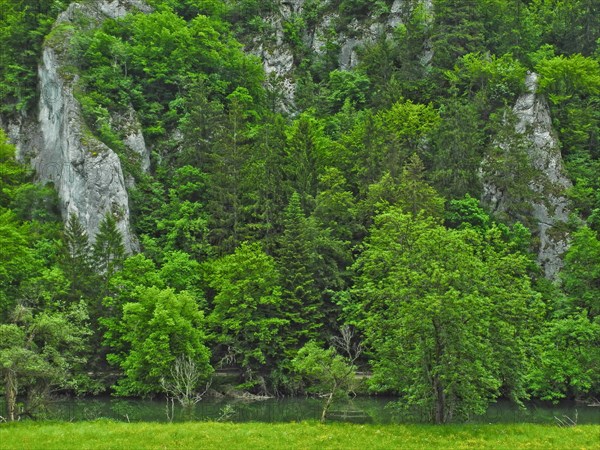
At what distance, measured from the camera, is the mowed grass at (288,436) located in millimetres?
18203

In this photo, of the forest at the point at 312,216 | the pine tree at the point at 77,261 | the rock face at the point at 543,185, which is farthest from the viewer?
the rock face at the point at 543,185

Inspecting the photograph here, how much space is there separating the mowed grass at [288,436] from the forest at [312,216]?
10.3 ft

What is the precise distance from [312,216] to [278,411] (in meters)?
21.3

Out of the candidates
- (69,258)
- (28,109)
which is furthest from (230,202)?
(28,109)

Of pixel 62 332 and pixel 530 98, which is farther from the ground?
pixel 530 98

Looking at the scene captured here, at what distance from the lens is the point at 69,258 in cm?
5091

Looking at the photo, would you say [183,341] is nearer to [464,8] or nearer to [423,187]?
[423,187]

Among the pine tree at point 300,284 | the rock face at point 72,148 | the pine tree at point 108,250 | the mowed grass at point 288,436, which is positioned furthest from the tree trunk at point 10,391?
the rock face at point 72,148

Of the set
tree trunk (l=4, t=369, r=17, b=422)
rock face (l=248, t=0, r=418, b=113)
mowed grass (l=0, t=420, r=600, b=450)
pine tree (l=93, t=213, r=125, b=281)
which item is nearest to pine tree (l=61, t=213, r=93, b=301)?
pine tree (l=93, t=213, r=125, b=281)

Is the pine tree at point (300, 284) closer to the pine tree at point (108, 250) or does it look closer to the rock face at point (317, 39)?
the pine tree at point (108, 250)

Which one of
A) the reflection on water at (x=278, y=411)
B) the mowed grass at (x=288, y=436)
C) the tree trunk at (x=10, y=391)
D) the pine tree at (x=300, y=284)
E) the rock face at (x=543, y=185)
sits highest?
the rock face at (x=543, y=185)

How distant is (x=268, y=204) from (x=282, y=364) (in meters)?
17.3

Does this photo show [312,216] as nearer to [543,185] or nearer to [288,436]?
[543,185]

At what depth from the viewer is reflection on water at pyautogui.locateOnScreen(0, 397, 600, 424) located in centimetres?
3409
